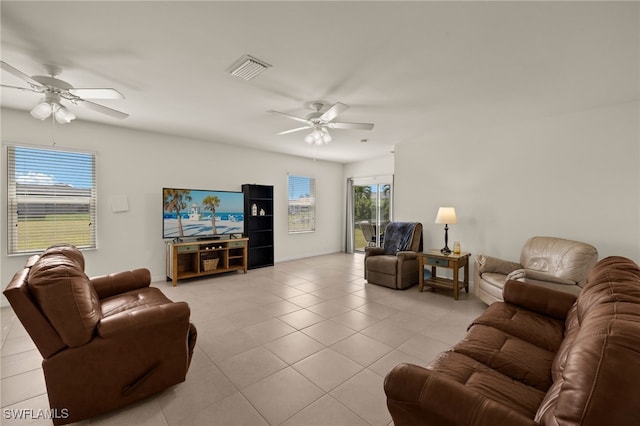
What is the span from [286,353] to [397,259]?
2535mm

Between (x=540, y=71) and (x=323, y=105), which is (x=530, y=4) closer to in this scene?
(x=540, y=71)

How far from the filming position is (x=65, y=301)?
1.57m

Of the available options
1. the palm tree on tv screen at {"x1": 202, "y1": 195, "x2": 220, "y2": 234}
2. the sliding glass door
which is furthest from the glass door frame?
the palm tree on tv screen at {"x1": 202, "y1": 195, "x2": 220, "y2": 234}

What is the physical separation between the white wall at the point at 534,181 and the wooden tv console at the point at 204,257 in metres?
3.48

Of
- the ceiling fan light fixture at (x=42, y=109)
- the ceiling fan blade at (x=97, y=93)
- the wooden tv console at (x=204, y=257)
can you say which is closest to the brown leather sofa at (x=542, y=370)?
the ceiling fan blade at (x=97, y=93)

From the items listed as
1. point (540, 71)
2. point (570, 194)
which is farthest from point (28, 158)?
point (570, 194)

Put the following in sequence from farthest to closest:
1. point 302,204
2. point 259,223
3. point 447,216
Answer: point 302,204 < point 259,223 < point 447,216

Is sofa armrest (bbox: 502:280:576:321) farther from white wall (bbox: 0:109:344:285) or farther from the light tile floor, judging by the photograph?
white wall (bbox: 0:109:344:285)

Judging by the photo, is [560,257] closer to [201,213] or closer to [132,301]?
[132,301]

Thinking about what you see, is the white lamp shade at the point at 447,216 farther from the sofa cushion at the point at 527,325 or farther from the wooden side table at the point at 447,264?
the sofa cushion at the point at 527,325

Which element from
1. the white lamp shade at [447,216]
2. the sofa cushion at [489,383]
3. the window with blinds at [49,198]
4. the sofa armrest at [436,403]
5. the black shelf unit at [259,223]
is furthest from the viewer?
the black shelf unit at [259,223]

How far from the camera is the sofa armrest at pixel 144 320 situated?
1.71m

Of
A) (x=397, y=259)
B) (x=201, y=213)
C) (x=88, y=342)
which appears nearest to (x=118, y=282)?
(x=88, y=342)

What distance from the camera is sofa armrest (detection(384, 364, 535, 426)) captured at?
100 centimetres
